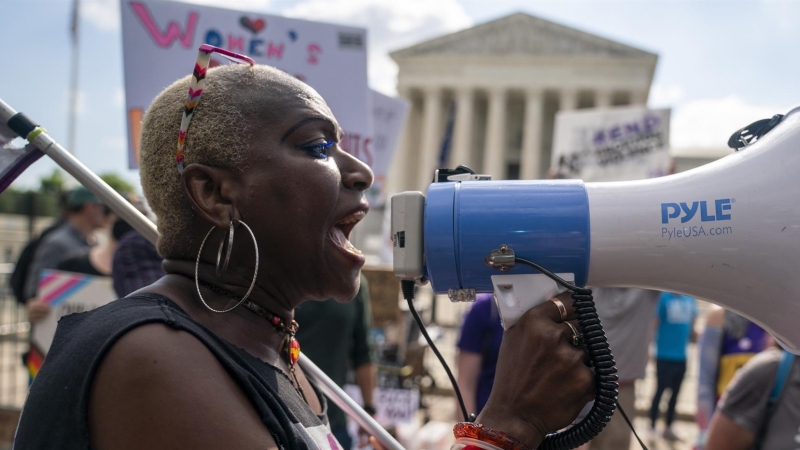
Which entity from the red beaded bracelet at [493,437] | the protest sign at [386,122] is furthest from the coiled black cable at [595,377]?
the protest sign at [386,122]

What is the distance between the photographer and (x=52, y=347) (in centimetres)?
125

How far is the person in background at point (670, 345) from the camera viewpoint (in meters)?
7.52

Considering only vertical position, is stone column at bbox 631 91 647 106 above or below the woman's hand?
above

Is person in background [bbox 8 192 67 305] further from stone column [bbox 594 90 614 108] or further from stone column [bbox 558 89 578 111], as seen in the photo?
stone column [bbox 594 90 614 108]

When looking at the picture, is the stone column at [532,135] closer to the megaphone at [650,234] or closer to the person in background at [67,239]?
the person in background at [67,239]

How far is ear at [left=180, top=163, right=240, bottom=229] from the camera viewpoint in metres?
1.36

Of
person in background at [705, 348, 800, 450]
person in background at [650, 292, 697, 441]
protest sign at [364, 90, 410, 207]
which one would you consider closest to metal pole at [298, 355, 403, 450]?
person in background at [705, 348, 800, 450]

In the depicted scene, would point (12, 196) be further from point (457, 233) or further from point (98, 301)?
point (457, 233)

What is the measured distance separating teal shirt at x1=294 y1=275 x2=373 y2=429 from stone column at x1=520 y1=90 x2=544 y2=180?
133 ft

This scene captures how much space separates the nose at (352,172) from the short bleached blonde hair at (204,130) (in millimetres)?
157

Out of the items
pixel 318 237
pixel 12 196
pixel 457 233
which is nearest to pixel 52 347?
pixel 318 237

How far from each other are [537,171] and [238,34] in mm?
41049

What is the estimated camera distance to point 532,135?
4447 centimetres

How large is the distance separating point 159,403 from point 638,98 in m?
46.1
